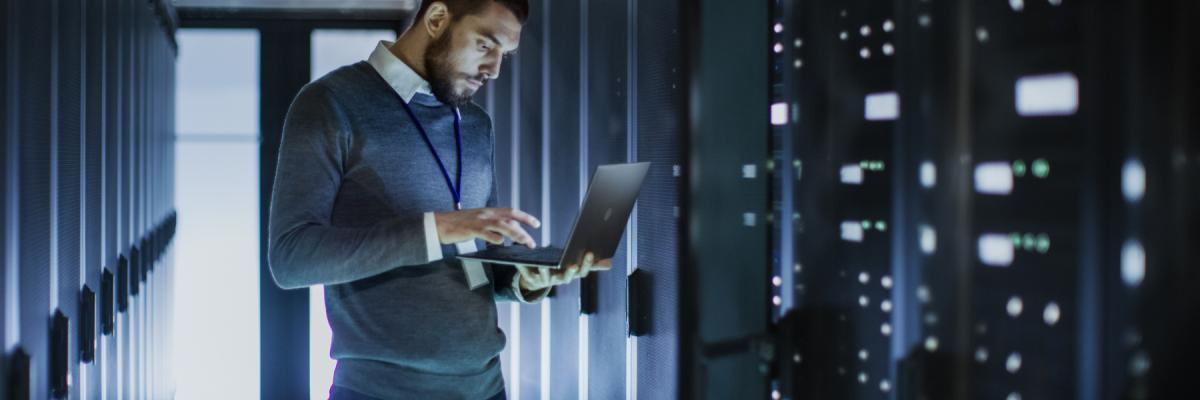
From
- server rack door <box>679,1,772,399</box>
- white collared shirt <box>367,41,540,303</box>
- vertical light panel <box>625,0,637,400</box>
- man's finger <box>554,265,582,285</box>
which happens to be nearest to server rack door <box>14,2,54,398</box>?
white collared shirt <box>367,41,540,303</box>

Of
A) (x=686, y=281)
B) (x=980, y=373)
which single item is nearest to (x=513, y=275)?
(x=686, y=281)

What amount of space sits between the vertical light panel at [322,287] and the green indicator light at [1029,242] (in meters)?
4.24

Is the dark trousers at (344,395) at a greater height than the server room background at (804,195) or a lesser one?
lesser

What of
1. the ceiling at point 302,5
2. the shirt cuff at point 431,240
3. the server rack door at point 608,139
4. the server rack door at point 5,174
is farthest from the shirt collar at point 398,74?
the ceiling at point 302,5

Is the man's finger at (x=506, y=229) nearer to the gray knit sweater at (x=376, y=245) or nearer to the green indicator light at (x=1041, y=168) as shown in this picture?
the gray knit sweater at (x=376, y=245)

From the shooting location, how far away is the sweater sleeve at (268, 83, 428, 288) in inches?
60.4

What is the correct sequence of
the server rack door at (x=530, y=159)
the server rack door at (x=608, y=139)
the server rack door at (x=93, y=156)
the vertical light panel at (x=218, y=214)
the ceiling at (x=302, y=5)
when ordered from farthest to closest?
the vertical light panel at (x=218, y=214) → the ceiling at (x=302, y=5) → the server rack door at (x=530, y=159) → the server rack door at (x=608, y=139) → the server rack door at (x=93, y=156)

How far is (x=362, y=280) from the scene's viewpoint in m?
1.66

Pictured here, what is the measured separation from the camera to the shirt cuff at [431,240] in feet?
5.06

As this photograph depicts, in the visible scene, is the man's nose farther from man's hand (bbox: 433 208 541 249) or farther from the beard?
man's hand (bbox: 433 208 541 249)

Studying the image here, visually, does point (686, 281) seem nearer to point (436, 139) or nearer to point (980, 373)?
point (436, 139)

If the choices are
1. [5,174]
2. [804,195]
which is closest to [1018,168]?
[804,195]

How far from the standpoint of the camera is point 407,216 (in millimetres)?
1574

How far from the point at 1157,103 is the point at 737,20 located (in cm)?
81
